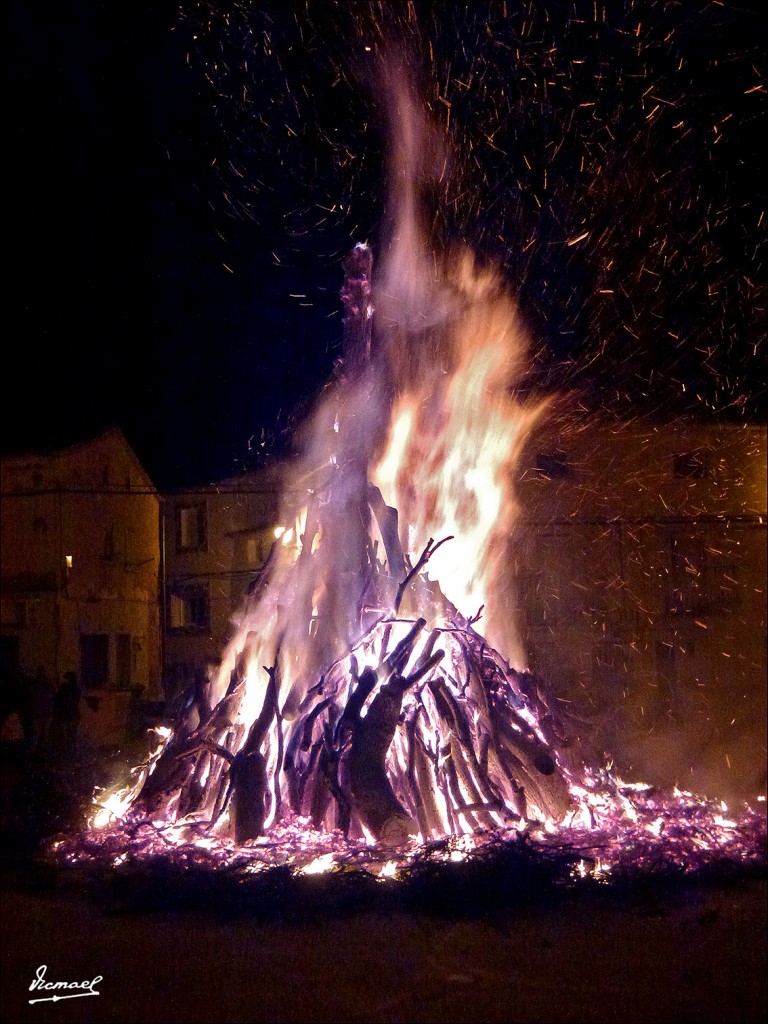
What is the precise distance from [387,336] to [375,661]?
9.97 ft

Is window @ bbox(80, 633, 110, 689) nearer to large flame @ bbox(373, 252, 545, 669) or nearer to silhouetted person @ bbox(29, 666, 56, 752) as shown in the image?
silhouetted person @ bbox(29, 666, 56, 752)

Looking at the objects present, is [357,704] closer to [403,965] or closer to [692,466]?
[403,965]

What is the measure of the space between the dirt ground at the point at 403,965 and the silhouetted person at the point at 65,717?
6.04 m

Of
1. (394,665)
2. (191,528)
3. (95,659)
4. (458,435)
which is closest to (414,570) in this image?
(394,665)

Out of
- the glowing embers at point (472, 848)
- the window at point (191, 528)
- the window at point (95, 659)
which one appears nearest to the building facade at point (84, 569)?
the window at point (95, 659)

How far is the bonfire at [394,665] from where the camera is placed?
5922mm

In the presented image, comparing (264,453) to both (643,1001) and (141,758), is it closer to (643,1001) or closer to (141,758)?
(141,758)

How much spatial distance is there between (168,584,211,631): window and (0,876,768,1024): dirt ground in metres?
20.0

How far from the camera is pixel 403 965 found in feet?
13.3

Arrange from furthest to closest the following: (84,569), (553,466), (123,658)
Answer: (123,658) → (84,569) → (553,466)

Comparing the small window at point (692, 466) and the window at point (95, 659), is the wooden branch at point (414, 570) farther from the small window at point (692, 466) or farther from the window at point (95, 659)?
the window at point (95, 659)

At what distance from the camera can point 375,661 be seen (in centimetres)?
687
